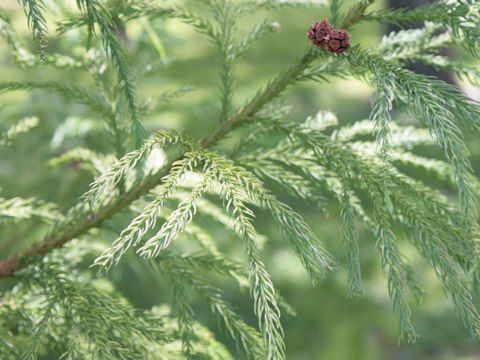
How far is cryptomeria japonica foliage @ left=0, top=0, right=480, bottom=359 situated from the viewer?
969 mm

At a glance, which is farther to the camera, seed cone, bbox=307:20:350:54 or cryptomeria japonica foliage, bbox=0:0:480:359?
seed cone, bbox=307:20:350:54

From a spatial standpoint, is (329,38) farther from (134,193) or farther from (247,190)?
(134,193)

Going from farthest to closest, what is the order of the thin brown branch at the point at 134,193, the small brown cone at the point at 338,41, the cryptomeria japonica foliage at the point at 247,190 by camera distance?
the thin brown branch at the point at 134,193
the small brown cone at the point at 338,41
the cryptomeria japonica foliage at the point at 247,190

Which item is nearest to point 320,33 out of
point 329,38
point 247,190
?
point 329,38

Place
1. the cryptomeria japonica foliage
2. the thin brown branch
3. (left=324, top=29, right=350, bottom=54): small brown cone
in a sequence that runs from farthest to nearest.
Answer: the thin brown branch → (left=324, top=29, right=350, bottom=54): small brown cone → the cryptomeria japonica foliage

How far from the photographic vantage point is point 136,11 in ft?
4.47

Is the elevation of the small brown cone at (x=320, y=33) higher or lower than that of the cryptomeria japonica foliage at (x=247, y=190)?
higher

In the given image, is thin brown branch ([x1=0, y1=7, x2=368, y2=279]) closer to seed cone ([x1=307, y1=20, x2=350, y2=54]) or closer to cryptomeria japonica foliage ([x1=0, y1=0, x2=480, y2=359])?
cryptomeria japonica foliage ([x1=0, y1=0, x2=480, y2=359])

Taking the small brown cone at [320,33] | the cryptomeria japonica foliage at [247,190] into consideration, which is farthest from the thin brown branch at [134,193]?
the small brown cone at [320,33]

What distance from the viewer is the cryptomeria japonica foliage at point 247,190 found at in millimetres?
969

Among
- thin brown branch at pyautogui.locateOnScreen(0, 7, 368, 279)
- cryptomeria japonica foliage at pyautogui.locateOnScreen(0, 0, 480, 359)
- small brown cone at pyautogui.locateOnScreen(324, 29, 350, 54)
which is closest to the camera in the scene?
cryptomeria japonica foliage at pyautogui.locateOnScreen(0, 0, 480, 359)

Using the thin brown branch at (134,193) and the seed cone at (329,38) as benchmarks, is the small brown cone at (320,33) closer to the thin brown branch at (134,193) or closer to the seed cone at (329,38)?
the seed cone at (329,38)

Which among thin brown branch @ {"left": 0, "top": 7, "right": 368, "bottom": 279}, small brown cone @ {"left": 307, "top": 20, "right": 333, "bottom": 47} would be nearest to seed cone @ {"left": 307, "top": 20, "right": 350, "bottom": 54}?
small brown cone @ {"left": 307, "top": 20, "right": 333, "bottom": 47}

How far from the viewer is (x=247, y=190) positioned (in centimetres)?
108
